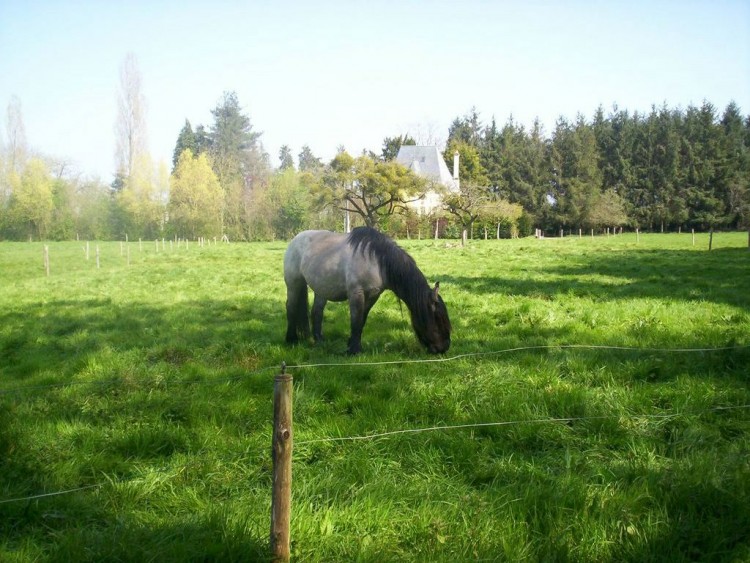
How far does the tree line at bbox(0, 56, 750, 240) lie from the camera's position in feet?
177

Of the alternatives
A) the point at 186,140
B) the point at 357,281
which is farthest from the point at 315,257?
the point at 186,140

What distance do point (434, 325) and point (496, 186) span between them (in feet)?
211

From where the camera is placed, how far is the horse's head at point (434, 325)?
6.25 m

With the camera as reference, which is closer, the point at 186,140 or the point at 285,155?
the point at 186,140

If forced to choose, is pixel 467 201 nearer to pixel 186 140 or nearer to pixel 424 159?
pixel 424 159

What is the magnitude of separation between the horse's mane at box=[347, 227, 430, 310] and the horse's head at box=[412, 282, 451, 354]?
6 cm

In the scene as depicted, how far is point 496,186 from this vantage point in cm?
6731

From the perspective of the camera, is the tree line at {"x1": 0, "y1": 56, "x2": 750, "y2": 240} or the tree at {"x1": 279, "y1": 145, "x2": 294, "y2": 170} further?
the tree at {"x1": 279, "y1": 145, "x2": 294, "y2": 170}

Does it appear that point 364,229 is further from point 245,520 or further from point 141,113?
point 141,113

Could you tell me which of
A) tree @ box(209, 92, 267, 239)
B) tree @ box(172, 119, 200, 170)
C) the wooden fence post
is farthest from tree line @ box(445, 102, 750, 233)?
the wooden fence post

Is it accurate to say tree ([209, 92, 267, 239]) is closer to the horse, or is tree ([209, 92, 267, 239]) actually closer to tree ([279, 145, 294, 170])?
tree ([279, 145, 294, 170])

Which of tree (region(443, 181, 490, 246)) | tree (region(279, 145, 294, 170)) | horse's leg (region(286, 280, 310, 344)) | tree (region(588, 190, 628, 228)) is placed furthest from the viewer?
tree (region(279, 145, 294, 170))

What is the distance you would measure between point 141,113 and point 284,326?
64733mm

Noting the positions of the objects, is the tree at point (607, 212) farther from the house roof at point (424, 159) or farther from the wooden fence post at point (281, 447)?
the wooden fence post at point (281, 447)
